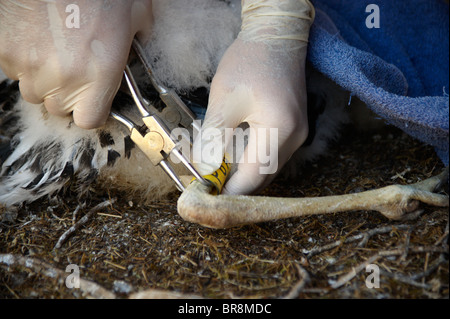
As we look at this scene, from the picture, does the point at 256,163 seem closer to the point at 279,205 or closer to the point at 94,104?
the point at 279,205

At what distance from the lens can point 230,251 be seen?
90cm

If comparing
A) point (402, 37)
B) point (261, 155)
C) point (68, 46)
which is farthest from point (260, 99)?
point (402, 37)

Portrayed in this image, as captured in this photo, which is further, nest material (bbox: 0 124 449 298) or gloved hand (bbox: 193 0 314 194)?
gloved hand (bbox: 193 0 314 194)

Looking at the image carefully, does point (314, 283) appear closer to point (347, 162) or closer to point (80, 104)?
point (347, 162)

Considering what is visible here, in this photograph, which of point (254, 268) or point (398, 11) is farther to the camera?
point (398, 11)

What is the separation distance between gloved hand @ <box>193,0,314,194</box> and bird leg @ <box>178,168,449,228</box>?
0.36 ft

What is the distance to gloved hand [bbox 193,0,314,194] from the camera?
973 mm

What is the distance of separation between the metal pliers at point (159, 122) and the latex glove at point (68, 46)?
0.18ft

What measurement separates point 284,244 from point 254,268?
0.11 meters

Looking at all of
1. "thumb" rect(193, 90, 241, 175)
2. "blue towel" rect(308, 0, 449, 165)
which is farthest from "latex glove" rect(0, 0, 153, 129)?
"blue towel" rect(308, 0, 449, 165)

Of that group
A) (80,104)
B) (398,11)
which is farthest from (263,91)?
(398,11)

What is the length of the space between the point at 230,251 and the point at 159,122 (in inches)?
14.4

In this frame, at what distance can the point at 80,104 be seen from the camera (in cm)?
103

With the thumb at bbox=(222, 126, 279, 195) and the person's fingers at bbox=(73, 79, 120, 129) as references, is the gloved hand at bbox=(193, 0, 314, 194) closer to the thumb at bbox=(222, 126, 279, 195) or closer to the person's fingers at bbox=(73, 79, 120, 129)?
the thumb at bbox=(222, 126, 279, 195)
